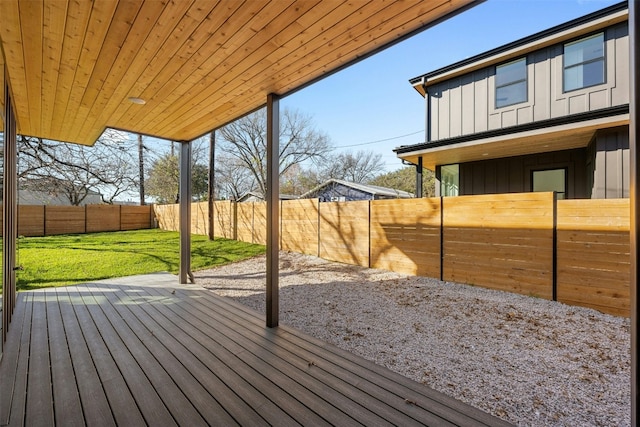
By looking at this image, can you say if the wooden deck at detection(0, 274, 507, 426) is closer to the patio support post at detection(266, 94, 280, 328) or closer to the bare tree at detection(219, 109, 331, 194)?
the patio support post at detection(266, 94, 280, 328)

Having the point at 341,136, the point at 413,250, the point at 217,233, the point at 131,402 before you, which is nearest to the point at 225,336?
the point at 131,402

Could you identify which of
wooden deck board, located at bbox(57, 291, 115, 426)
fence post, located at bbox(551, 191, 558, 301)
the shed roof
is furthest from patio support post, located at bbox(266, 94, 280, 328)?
the shed roof

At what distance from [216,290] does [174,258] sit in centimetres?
335

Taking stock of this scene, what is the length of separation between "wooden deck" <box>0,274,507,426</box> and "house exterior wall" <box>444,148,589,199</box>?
6.78 meters

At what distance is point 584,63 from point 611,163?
2.44 meters

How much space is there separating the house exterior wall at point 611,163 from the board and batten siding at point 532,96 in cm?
100

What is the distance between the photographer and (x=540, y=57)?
6793 mm

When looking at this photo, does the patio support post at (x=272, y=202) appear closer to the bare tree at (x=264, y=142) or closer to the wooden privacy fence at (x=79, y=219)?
the wooden privacy fence at (x=79, y=219)

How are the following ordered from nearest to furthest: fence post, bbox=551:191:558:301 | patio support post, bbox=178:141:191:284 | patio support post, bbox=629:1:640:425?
patio support post, bbox=629:1:640:425 → fence post, bbox=551:191:558:301 → patio support post, bbox=178:141:191:284

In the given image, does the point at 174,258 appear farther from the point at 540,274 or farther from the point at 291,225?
the point at 540,274

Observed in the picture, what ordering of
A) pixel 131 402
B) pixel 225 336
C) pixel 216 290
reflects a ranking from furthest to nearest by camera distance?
pixel 216 290 → pixel 225 336 → pixel 131 402

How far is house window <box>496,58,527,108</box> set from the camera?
7.04 meters

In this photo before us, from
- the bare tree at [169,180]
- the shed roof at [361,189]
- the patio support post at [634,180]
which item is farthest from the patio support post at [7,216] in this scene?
the shed roof at [361,189]

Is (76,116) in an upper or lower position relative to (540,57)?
lower
